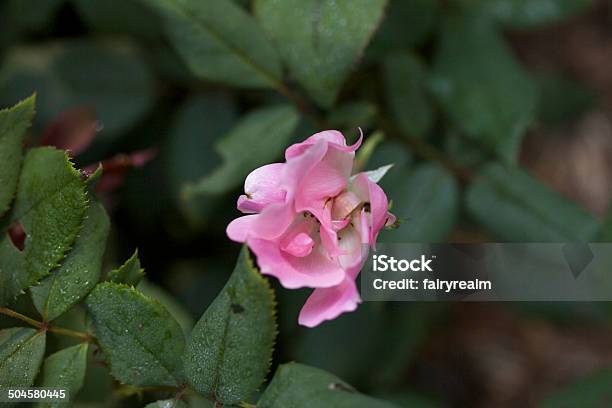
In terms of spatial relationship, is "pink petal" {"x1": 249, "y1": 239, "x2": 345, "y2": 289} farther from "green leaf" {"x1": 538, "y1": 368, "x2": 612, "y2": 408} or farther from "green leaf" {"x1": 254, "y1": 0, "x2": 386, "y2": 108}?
"green leaf" {"x1": 538, "y1": 368, "x2": 612, "y2": 408}

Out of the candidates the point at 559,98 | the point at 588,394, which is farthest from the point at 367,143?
the point at 559,98

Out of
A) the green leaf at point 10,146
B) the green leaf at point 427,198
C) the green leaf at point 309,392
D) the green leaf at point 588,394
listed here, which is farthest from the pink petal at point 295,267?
the green leaf at point 588,394

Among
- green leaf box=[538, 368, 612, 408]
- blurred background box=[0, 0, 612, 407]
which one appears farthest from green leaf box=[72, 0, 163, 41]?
green leaf box=[538, 368, 612, 408]

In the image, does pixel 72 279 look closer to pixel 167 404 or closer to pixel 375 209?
pixel 167 404

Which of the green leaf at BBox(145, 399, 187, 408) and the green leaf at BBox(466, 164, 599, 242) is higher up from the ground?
the green leaf at BBox(145, 399, 187, 408)

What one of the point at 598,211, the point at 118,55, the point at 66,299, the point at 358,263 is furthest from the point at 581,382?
the point at 118,55

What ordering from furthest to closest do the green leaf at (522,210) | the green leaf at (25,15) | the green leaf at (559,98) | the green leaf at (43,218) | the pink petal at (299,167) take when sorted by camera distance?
the green leaf at (559,98), the green leaf at (25,15), the green leaf at (522,210), the green leaf at (43,218), the pink petal at (299,167)

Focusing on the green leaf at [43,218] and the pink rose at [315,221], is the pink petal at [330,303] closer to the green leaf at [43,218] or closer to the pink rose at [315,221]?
the pink rose at [315,221]
